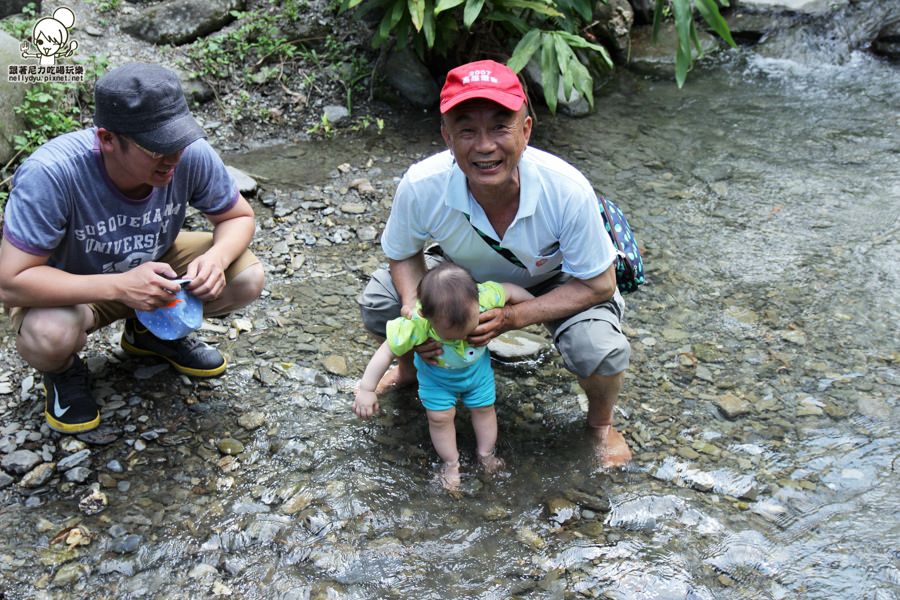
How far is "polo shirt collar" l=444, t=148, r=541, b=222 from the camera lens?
104 inches

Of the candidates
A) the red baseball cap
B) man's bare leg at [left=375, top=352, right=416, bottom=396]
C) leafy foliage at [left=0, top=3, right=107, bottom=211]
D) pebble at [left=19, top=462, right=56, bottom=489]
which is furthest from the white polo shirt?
leafy foliage at [left=0, top=3, right=107, bottom=211]

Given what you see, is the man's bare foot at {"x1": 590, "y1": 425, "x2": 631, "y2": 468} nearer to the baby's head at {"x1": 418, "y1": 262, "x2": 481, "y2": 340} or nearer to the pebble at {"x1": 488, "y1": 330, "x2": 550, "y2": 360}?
the pebble at {"x1": 488, "y1": 330, "x2": 550, "y2": 360}

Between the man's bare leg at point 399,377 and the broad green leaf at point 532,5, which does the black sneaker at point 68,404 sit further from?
the broad green leaf at point 532,5

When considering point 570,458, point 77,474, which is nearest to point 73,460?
point 77,474

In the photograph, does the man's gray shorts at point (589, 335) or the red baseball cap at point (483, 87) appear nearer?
the red baseball cap at point (483, 87)

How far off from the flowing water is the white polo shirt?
0.77 meters

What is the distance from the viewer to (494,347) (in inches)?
143

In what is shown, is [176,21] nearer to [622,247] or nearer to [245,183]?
[245,183]

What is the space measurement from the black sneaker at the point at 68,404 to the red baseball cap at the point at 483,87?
1.81 meters

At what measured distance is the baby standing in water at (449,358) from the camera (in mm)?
2535

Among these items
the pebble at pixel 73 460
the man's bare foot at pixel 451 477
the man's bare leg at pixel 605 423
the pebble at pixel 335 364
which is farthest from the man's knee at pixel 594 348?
the pebble at pixel 73 460

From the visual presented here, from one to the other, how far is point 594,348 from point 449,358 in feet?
1.66

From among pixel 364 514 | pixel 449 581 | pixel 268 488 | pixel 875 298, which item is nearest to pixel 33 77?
pixel 268 488

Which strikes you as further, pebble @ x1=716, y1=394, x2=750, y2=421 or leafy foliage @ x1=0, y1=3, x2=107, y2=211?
leafy foliage @ x1=0, y1=3, x2=107, y2=211
